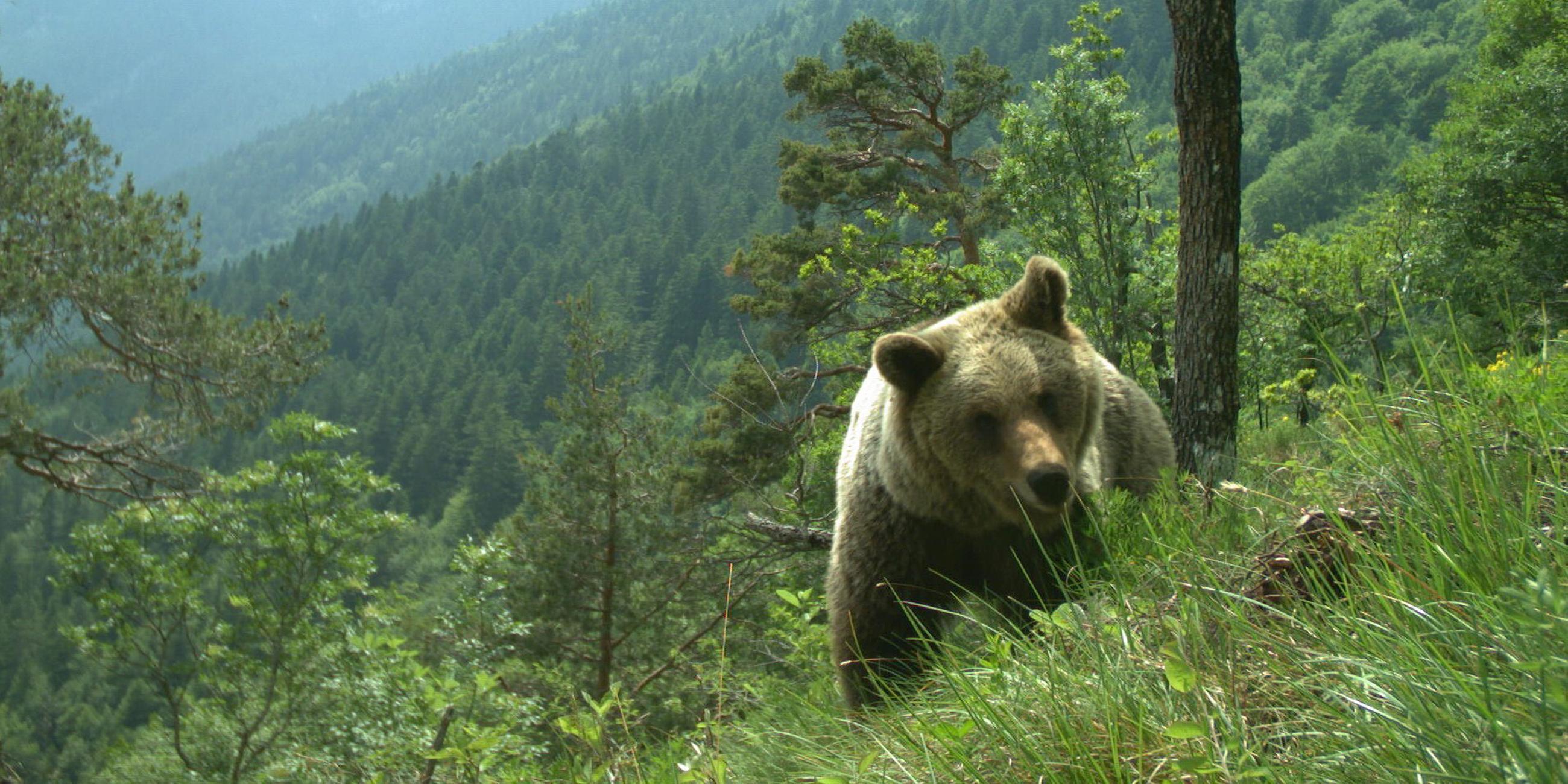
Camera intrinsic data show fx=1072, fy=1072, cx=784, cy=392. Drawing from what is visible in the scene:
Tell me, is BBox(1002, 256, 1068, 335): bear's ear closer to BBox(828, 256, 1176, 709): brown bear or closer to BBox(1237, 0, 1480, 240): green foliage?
BBox(828, 256, 1176, 709): brown bear

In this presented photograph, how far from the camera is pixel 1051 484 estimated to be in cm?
333

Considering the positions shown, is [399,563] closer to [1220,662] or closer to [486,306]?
[486,306]

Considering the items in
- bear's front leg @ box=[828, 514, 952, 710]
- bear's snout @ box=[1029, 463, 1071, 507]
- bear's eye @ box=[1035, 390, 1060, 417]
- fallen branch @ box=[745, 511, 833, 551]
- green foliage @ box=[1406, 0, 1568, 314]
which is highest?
bear's eye @ box=[1035, 390, 1060, 417]

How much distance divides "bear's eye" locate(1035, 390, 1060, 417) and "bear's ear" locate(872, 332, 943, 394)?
38cm

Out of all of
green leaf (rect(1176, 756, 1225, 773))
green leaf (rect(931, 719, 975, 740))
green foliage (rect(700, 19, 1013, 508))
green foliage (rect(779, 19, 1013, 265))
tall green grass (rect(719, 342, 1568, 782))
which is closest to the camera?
tall green grass (rect(719, 342, 1568, 782))

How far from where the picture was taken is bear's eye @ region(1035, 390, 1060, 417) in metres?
3.76

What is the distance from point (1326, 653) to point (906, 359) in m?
2.14

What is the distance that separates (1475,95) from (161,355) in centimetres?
2758

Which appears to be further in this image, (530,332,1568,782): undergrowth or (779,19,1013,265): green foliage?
(779,19,1013,265): green foliage

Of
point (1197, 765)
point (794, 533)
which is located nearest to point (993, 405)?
point (1197, 765)

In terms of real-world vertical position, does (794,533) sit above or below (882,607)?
below

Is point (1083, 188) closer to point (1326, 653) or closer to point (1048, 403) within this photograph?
point (1048, 403)

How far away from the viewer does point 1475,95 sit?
80.1 ft

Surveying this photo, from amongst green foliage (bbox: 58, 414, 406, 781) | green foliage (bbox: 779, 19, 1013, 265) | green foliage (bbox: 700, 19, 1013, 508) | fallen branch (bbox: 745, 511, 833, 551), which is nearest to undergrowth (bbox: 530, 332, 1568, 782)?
fallen branch (bbox: 745, 511, 833, 551)
